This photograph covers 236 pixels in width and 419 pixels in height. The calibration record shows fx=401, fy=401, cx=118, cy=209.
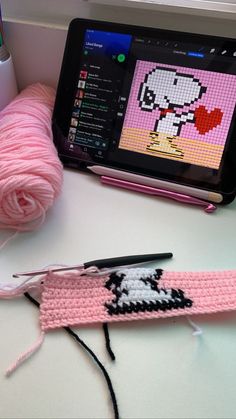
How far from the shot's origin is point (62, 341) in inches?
15.2

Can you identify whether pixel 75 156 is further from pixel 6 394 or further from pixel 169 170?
pixel 6 394

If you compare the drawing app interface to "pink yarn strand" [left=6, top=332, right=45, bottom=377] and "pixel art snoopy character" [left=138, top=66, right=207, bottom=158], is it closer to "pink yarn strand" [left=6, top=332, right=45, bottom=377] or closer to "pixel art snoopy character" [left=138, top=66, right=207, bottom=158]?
"pixel art snoopy character" [left=138, top=66, right=207, bottom=158]

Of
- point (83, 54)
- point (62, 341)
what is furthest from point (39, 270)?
point (83, 54)

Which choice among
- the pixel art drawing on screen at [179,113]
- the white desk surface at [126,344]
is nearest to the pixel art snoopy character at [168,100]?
the pixel art drawing on screen at [179,113]

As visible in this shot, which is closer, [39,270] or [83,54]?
[39,270]

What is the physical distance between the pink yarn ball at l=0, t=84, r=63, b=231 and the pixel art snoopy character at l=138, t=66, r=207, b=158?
14 centimetres

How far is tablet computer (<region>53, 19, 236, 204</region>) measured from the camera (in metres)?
0.52

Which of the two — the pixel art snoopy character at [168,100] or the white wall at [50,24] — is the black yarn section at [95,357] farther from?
the white wall at [50,24]

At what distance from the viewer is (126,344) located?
1.27ft

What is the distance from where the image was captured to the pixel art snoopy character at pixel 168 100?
536 mm

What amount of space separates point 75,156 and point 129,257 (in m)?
0.21

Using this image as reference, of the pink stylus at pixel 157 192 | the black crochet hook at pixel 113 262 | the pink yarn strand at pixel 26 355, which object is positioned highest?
the pink stylus at pixel 157 192

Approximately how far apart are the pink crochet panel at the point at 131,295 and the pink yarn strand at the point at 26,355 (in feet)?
0.04

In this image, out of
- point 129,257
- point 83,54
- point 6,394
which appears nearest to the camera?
point 6,394
